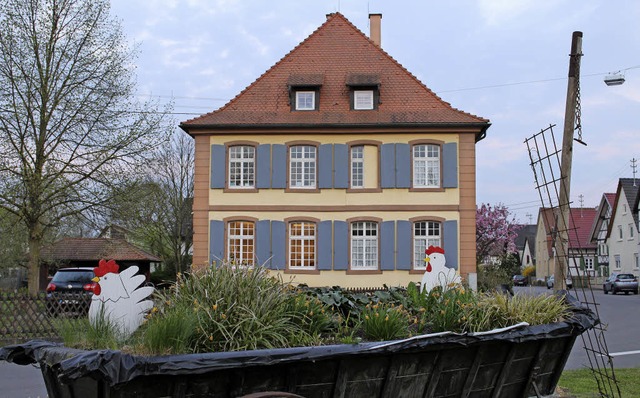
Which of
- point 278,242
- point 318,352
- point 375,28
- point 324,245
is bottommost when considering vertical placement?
point 318,352

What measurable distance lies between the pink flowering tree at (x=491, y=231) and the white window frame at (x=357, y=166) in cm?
1045

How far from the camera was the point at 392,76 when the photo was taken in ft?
89.8

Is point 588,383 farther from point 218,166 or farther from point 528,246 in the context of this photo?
point 528,246

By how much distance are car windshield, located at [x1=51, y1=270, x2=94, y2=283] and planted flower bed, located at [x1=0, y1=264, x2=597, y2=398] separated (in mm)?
16309

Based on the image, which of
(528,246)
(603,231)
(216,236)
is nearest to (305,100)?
(216,236)

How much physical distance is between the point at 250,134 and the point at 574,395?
19.2 meters

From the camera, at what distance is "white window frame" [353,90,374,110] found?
2623cm

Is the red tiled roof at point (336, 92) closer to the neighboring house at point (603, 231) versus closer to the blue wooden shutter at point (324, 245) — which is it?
the blue wooden shutter at point (324, 245)

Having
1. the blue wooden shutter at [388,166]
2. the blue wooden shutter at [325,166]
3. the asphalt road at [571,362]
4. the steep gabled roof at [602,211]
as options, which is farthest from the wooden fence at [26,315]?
the steep gabled roof at [602,211]

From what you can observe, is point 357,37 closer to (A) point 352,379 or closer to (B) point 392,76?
(B) point 392,76

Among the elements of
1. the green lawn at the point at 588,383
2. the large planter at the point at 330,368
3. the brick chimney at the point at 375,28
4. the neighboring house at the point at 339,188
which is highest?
the brick chimney at the point at 375,28

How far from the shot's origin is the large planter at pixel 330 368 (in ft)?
13.4

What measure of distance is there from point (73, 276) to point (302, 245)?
27.1 ft

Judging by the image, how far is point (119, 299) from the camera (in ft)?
17.7
